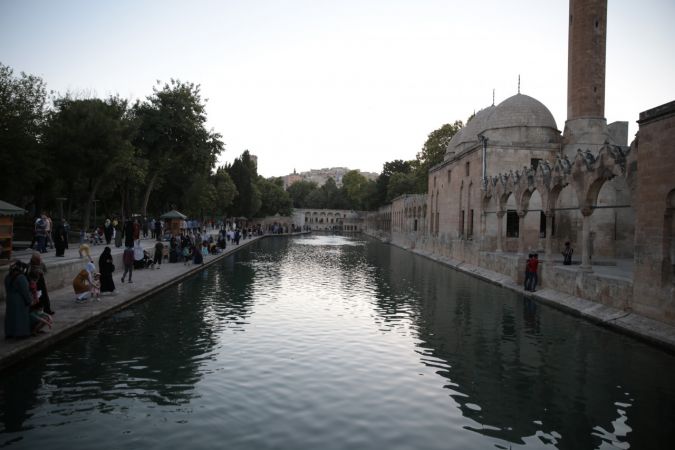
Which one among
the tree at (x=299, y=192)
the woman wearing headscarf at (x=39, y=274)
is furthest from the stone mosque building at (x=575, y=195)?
the tree at (x=299, y=192)

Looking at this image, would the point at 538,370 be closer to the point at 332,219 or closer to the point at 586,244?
the point at 586,244

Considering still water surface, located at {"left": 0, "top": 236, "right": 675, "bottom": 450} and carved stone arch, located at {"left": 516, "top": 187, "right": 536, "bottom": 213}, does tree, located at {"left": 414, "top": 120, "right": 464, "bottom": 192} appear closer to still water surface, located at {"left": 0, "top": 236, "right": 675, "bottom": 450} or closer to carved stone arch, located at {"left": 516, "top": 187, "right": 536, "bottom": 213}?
carved stone arch, located at {"left": 516, "top": 187, "right": 536, "bottom": 213}

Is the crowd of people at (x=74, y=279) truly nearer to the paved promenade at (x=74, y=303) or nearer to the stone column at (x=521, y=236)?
the paved promenade at (x=74, y=303)

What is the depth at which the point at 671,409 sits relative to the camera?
7.09 meters

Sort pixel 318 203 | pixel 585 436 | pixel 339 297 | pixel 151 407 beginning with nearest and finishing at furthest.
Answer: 1. pixel 585 436
2. pixel 151 407
3. pixel 339 297
4. pixel 318 203

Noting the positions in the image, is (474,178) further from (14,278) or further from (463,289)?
(14,278)

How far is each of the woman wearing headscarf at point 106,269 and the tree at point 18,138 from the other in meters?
12.8

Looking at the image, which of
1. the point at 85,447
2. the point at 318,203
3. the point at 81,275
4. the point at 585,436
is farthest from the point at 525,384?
the point at 318,203

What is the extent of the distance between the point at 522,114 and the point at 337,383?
3079cm

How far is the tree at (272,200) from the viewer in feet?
302

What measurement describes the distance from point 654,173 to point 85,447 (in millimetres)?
12915

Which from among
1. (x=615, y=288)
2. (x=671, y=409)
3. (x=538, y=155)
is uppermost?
(x=538, y=155)

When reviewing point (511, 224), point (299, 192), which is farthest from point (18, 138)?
point (299, 192)

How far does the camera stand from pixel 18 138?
896 inches
